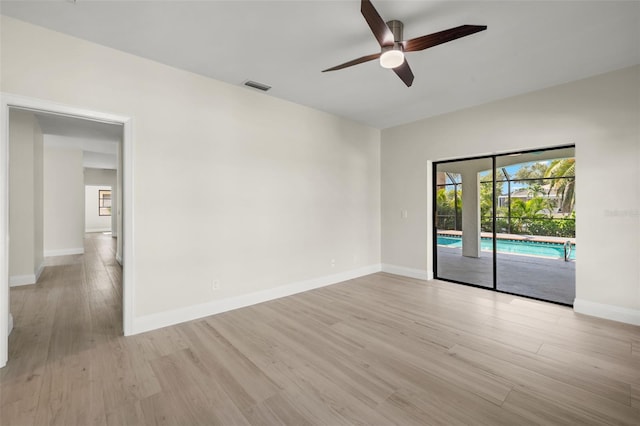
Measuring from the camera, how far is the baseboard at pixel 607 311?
121 inches

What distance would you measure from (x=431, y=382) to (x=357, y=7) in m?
2.90

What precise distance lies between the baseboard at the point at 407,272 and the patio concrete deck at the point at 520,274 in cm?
35

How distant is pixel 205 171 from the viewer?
131 inches

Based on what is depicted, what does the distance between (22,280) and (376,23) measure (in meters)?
6.41

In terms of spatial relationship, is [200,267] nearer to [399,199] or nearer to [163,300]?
[163,300]

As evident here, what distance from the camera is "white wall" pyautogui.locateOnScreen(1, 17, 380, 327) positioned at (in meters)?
2.58

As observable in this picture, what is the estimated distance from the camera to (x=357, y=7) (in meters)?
2.16

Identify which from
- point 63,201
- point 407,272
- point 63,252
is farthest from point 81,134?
point 407,272

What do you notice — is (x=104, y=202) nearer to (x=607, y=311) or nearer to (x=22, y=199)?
(x=22, y=199)

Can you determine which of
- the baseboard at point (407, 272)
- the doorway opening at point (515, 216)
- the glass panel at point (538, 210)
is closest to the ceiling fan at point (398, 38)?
the doorway opening at point (515, 216)

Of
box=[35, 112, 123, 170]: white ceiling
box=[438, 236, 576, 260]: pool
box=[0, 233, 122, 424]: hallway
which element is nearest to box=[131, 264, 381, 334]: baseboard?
box=[0, 233, 122, 424]: hallway

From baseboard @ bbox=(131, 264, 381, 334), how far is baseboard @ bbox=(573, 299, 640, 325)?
3.12 meters

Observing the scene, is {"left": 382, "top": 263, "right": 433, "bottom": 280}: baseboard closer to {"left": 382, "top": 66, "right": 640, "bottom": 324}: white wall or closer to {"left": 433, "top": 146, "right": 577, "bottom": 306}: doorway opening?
{"left": 433, "top": 146, "right": 577, "bottom": 306}: doorway opening

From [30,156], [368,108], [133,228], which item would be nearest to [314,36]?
[368,108]
